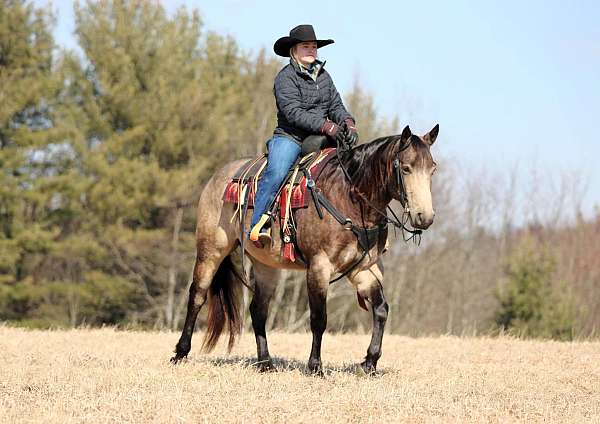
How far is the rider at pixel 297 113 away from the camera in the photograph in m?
8.12

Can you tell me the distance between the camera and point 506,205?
2047 inches

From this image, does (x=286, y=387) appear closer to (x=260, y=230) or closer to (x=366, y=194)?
(x=260, y=230)

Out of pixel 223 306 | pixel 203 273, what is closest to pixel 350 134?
pixel 203 273

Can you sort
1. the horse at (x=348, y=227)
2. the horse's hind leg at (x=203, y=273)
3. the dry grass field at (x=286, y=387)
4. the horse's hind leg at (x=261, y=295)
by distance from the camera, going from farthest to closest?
the horse's hind leg at (x=203, y=273) → the horse's hind leg at (x=261, y=295) → the horse at (x=348, y=227) → the dry grass field at (x=286, y=387)

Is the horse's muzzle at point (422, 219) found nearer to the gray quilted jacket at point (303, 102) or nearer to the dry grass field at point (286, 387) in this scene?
the dry grass field at point (286, 387)

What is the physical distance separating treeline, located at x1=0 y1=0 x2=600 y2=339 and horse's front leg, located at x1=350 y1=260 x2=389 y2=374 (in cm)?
2017

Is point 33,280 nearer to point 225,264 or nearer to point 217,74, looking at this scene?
point 217,74

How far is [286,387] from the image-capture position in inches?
277

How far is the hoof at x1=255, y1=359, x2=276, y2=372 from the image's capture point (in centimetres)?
845

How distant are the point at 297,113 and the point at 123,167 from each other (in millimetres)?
22606

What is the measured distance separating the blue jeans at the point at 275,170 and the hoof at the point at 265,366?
144cm

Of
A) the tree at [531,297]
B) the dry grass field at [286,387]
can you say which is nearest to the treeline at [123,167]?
the tree at [531,297]

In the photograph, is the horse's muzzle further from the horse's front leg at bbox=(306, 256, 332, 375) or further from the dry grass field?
the dry grass field

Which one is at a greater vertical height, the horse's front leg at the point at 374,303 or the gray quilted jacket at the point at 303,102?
the gray quilted jacket at the point at 303,102
